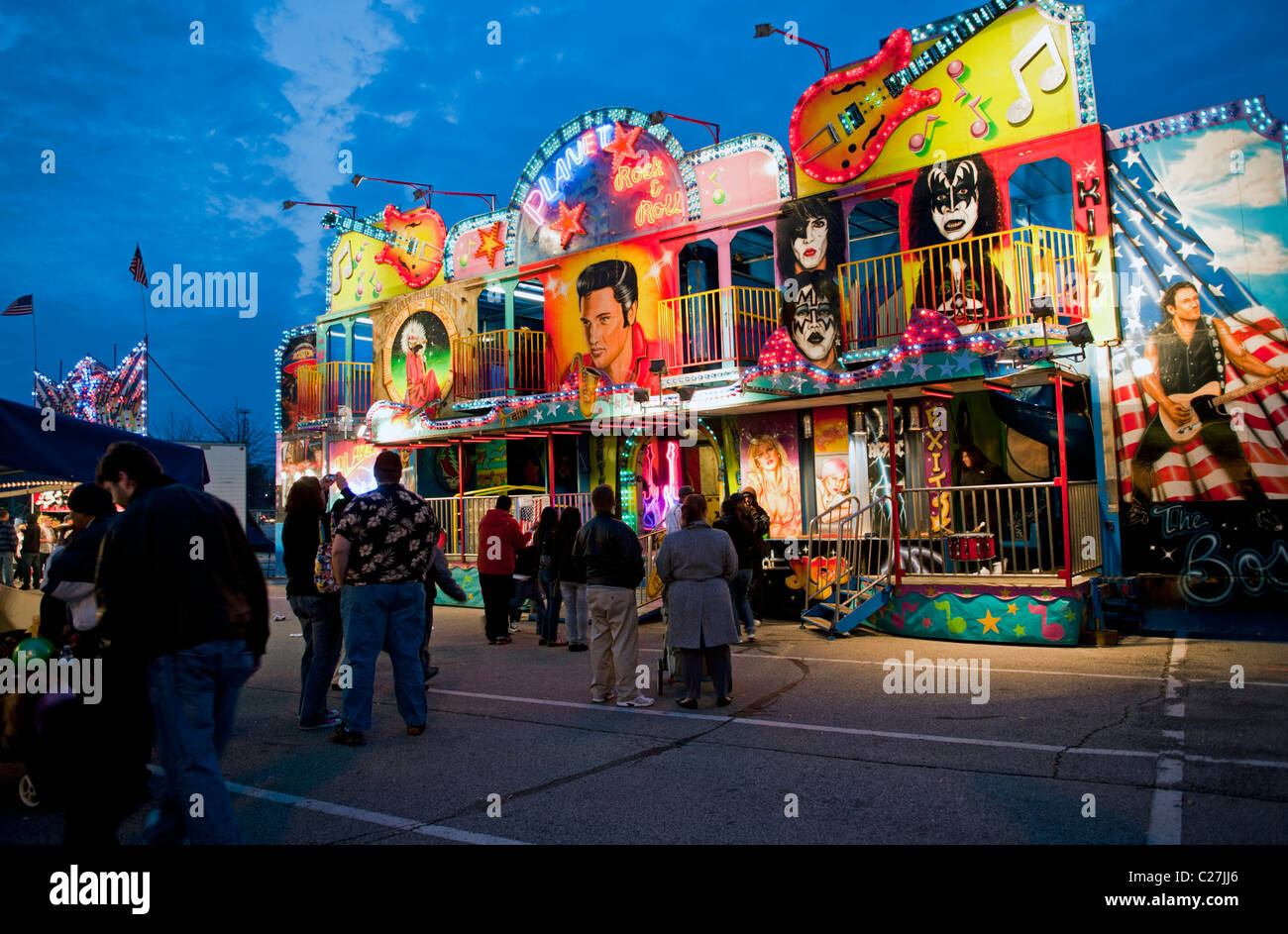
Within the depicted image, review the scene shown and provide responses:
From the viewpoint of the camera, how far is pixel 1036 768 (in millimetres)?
5496

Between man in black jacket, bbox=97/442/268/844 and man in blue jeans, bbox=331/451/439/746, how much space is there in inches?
99.7

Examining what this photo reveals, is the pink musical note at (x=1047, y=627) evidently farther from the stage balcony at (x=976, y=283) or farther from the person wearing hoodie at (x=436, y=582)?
the person wearing hoodie at (x=436, y=582)

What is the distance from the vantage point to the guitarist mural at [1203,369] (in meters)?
11.1

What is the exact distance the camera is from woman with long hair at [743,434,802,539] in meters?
15.0

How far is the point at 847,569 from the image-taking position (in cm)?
1327

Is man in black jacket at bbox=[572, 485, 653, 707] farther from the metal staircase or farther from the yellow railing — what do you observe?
the yellow railing

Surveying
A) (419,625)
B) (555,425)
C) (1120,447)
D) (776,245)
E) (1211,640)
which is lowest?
(1211,640)

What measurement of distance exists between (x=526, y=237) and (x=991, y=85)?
31.0ft

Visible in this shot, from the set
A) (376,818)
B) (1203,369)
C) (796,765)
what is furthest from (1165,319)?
(376,818)

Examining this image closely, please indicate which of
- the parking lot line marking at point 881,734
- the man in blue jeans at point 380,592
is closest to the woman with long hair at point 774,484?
the parking lot line marking at point 881,734

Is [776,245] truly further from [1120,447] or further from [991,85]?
[1120,447]

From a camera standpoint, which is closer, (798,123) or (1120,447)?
(1120,447)

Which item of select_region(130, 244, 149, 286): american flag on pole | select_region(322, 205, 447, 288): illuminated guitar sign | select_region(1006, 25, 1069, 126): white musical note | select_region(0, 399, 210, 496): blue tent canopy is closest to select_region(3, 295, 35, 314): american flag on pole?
select_region(130, 244, 149, 286): american flag on pole
